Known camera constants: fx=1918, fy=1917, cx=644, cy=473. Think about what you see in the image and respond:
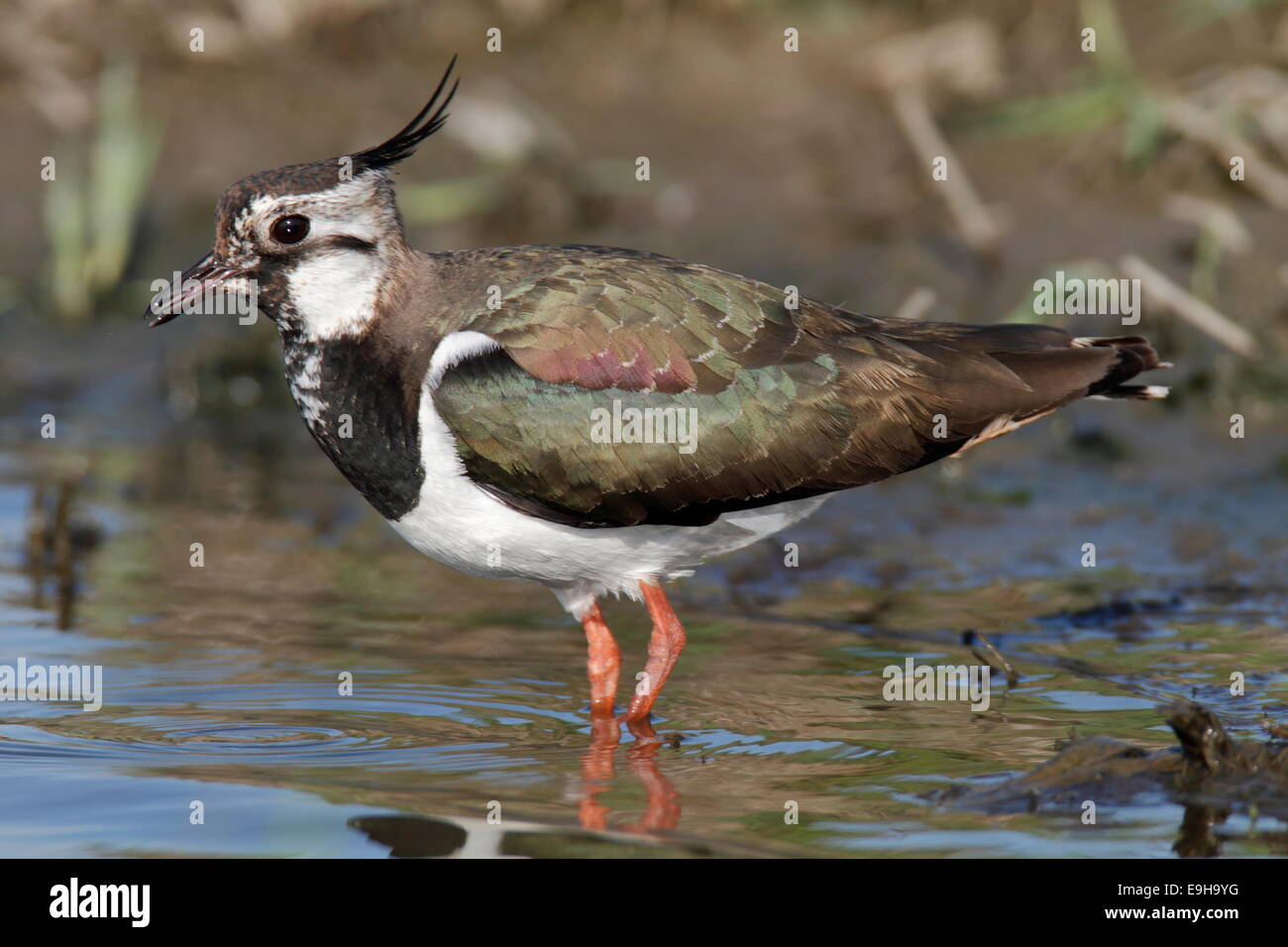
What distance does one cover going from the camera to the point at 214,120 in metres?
13.5

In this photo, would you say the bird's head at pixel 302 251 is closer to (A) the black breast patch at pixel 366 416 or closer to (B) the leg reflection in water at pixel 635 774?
(A) the black breast patch at pixel 366 416

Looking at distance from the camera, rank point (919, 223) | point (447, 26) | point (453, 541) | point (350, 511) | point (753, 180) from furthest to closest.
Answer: point (447, 26), point (753, 180), point (919, 223), point (350, 511), point (453, 541)

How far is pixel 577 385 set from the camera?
274 inches

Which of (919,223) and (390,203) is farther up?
(919,223)

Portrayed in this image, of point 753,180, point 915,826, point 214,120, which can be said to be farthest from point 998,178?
point 915,826

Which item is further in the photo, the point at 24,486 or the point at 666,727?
the point at 24,486

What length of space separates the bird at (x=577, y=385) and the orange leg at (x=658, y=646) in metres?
0.02

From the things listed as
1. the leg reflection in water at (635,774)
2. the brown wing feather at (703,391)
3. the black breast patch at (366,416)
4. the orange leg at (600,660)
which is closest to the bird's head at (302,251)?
the black breast patch at (366,416)

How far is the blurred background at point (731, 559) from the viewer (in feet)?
21.5

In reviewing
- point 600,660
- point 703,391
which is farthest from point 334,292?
point 600,660

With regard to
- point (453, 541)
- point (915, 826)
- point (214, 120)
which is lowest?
point (915, 826)

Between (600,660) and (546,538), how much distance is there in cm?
76

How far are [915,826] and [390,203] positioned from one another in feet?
10.2

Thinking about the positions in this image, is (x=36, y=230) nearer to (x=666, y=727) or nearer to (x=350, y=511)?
(x=350, y=511)
